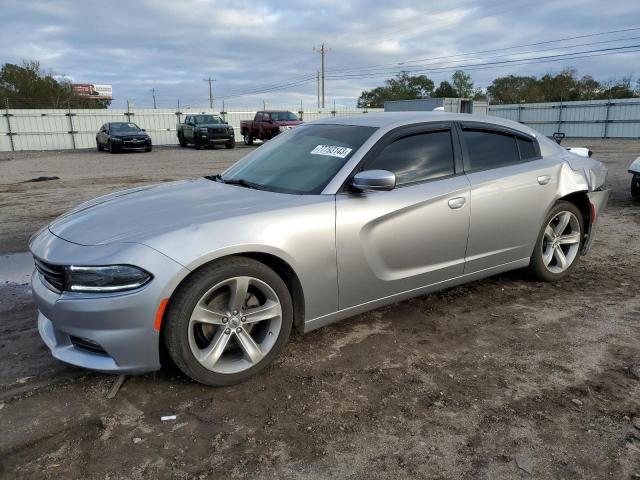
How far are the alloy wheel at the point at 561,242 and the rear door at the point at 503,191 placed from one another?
28 cm

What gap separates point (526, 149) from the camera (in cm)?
439

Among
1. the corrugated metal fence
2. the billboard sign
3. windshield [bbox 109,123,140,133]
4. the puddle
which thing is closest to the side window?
the puddle

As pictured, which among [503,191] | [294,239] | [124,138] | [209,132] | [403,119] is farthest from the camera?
[209,132]

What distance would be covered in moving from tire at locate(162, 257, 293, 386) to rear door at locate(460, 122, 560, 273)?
172cm

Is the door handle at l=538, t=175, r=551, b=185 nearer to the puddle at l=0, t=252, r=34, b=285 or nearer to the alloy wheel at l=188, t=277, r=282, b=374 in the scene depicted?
the alloy wheel at l=188, t=277, r=282, b=374

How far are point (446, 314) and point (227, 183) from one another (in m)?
2.04

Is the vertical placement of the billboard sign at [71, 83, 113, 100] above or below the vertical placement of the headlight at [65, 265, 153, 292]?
above

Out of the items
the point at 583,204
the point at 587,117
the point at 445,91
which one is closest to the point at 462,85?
the point at 445,91

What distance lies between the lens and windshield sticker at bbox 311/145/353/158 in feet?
11.6

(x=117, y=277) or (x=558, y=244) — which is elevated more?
(x=117, y=277)

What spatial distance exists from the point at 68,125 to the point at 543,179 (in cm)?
3420

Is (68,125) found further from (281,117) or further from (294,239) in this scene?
(294,239)

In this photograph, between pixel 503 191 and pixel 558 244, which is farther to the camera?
pixel 558 244

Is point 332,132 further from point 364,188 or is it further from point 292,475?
point 292,475
